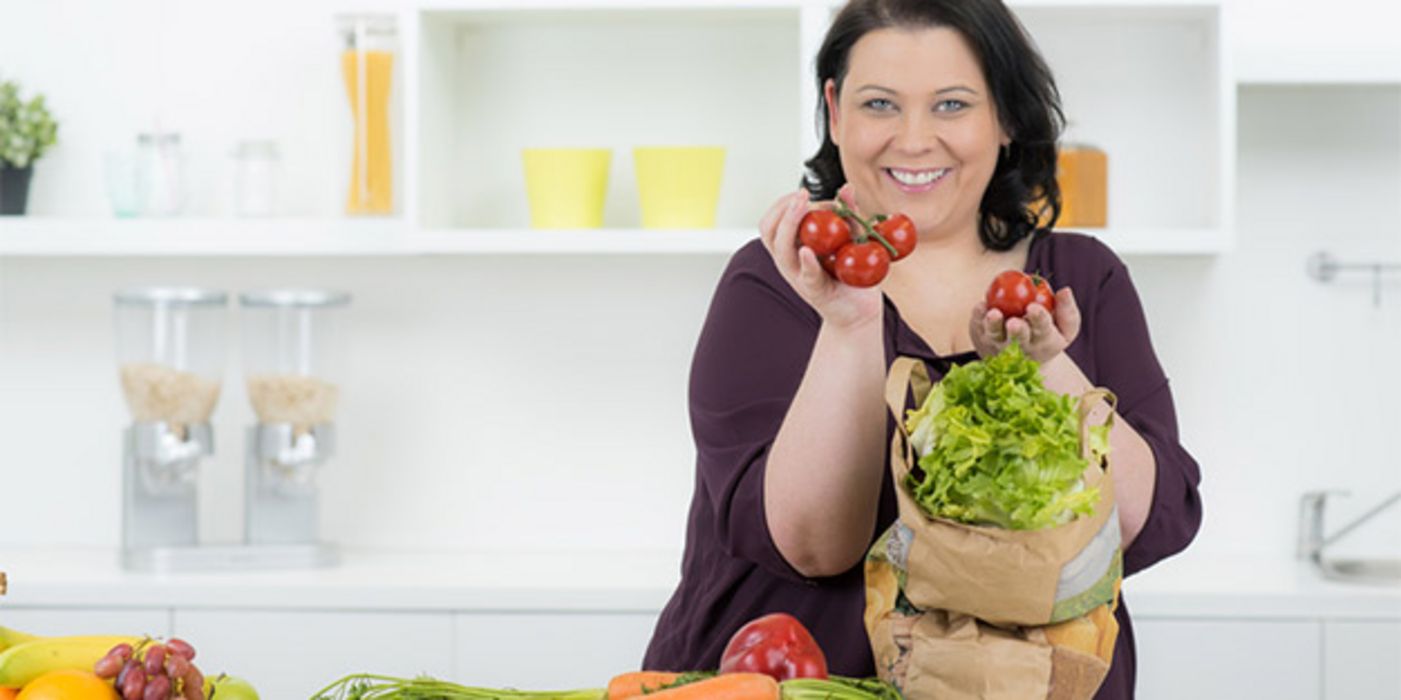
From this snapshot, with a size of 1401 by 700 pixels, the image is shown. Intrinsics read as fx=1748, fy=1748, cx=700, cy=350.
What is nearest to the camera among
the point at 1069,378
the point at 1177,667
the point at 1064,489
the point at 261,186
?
the point at 1064,489

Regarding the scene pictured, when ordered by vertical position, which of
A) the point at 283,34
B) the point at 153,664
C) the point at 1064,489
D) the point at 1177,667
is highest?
the point at 283,34

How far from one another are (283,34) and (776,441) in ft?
6.86

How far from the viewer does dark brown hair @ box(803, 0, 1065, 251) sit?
1.60 meters

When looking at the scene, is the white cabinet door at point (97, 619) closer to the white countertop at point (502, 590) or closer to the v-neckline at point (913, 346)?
the white countertop at point (502, 590)

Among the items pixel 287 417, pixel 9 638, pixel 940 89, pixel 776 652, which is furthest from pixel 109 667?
pixel 287 417

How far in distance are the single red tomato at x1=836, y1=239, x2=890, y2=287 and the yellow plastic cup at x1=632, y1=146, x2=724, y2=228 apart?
5.29ft

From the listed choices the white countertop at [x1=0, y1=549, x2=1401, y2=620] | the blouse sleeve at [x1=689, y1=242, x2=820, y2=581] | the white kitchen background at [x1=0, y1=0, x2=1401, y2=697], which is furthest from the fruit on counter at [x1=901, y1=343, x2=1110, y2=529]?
the white kitchen background at [x1=0, y1=0, x2=1401, y2=697]

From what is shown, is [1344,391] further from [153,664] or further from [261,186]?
[153,664]

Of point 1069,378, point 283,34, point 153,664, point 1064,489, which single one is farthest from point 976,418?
point 283,34

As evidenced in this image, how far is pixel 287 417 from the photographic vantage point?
2.97 meters

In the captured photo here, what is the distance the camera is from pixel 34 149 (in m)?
3.12

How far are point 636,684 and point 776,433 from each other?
11.0 inches

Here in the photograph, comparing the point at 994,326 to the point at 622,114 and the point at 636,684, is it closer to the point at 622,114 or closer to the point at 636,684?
the point at 636,684

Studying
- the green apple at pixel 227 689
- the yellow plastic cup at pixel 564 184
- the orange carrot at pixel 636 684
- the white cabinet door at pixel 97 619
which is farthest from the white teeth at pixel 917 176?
the white cabinet door at pixel 97 619
